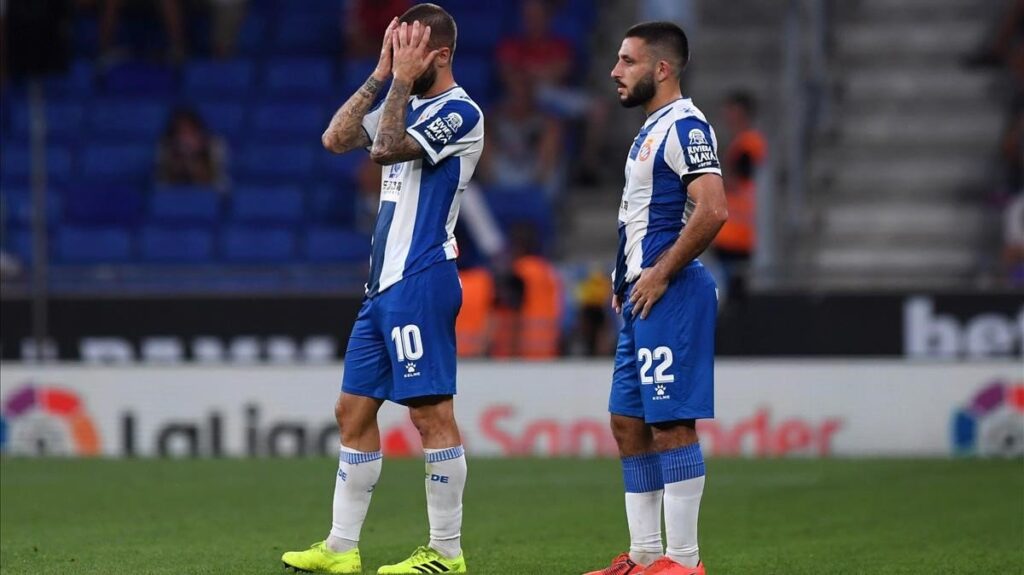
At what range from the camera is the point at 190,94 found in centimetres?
1995

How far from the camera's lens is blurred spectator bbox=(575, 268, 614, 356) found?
16.4 m

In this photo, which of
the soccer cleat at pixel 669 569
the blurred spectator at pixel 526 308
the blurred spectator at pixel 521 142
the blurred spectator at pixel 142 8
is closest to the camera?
the soccer cleat at pixel 669 569

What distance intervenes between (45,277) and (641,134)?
35.2 ft

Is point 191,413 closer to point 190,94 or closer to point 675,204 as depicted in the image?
point 190,94

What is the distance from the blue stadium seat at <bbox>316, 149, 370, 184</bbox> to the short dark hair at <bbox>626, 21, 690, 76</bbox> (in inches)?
466

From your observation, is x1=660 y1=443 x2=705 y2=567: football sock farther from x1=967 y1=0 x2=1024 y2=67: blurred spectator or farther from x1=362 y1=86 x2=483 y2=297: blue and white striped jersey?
x1=967 y1=0 x2=1024 y2=67: blurred spectator

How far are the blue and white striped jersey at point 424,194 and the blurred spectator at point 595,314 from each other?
9.15m

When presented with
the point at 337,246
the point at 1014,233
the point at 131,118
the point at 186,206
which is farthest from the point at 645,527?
the point at 131,118

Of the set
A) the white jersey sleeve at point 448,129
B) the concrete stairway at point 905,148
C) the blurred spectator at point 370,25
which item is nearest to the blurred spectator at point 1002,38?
the concrete stairway at point 905,148

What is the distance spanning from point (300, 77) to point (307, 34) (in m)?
0.90

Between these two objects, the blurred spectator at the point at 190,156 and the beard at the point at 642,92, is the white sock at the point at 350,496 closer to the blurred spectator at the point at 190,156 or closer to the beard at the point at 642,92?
the beard at the point at 642,92

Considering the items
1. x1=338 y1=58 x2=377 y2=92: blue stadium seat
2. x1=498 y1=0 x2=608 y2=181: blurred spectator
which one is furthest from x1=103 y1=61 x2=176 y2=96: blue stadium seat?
x1=498 y1=0 x2=608 y2=181: blurred spectator

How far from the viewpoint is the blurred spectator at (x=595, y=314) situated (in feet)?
53.9

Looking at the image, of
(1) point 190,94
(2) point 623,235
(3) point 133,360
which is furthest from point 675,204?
(1) point 190,94
